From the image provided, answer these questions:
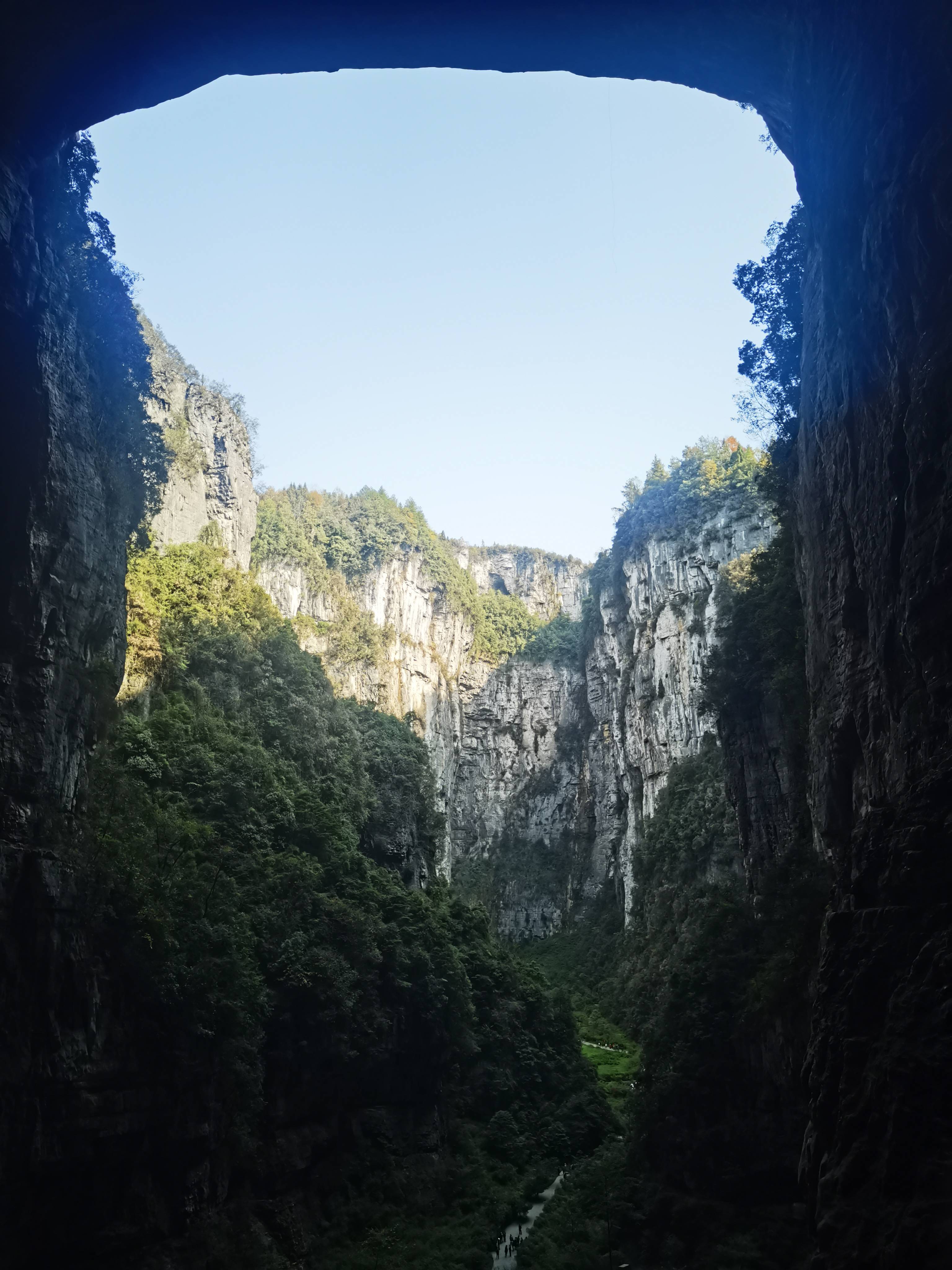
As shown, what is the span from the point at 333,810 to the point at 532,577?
56.7 meters

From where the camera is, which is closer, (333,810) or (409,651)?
(333,810)

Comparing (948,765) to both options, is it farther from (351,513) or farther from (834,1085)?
(351,513)

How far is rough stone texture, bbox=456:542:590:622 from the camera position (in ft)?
271

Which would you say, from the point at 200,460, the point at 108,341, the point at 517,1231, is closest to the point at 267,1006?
the point at 517,1231

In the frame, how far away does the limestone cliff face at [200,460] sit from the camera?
3750 centimetres

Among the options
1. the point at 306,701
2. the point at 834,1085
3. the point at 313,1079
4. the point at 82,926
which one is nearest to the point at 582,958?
the point at 306,701

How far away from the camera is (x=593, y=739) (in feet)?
222

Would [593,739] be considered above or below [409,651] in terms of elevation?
below

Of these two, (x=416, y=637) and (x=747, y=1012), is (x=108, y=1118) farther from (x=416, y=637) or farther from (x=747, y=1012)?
(x=416, y=637)

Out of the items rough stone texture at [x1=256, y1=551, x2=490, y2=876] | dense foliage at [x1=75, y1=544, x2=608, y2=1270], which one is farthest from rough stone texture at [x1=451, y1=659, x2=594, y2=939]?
dense foliage at [x1=75, y1=544, x2=608, y2=1270]

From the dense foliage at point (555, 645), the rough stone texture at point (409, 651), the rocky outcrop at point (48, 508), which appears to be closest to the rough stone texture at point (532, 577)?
the dense foliage at point (555, 645)

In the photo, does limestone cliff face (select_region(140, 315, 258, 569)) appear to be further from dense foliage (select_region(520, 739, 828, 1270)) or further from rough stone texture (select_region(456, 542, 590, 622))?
rough stone texture (select_region(456, 542, 590, 622))

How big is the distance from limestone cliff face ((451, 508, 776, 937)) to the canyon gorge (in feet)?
90.1

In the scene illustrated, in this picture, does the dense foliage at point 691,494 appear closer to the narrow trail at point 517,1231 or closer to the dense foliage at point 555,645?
the dense foliage at point 555,645
